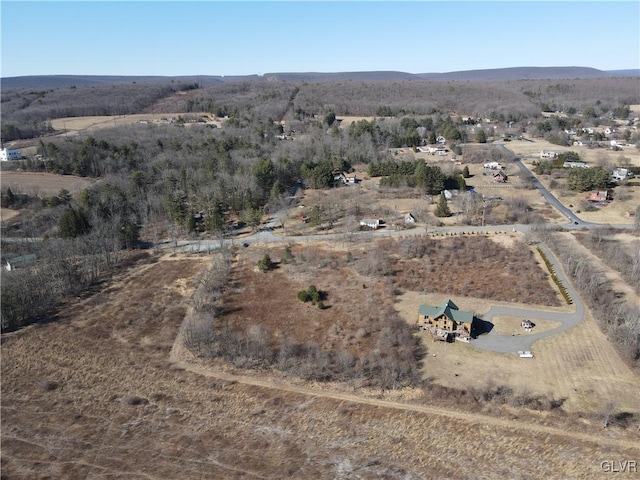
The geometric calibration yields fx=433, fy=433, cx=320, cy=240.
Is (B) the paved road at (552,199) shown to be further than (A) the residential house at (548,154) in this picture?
No

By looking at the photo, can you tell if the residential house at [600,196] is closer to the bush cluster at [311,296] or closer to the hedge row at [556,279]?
the hedge row at [556,279]

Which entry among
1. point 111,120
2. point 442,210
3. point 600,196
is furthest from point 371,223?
point 111,120

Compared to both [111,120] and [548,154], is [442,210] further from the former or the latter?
[111,120]

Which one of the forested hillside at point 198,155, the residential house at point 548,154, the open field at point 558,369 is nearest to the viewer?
the open field at point 558,369

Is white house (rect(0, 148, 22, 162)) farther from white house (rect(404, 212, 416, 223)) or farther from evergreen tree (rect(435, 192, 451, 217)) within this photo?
evergreen tree (rect(435, 192, 451, 217))

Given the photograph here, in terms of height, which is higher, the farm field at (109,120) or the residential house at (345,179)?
the farm field at (109,120)

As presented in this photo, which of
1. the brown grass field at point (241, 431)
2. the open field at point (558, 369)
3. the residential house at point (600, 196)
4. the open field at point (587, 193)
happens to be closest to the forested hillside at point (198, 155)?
the open field at point (587, 193)

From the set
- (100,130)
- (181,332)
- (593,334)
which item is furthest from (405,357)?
(100,130)

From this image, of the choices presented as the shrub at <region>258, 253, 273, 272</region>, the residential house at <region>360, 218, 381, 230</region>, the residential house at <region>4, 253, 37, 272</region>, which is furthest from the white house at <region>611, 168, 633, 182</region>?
the residential house at <region>4, 253, 37, 272</region>
